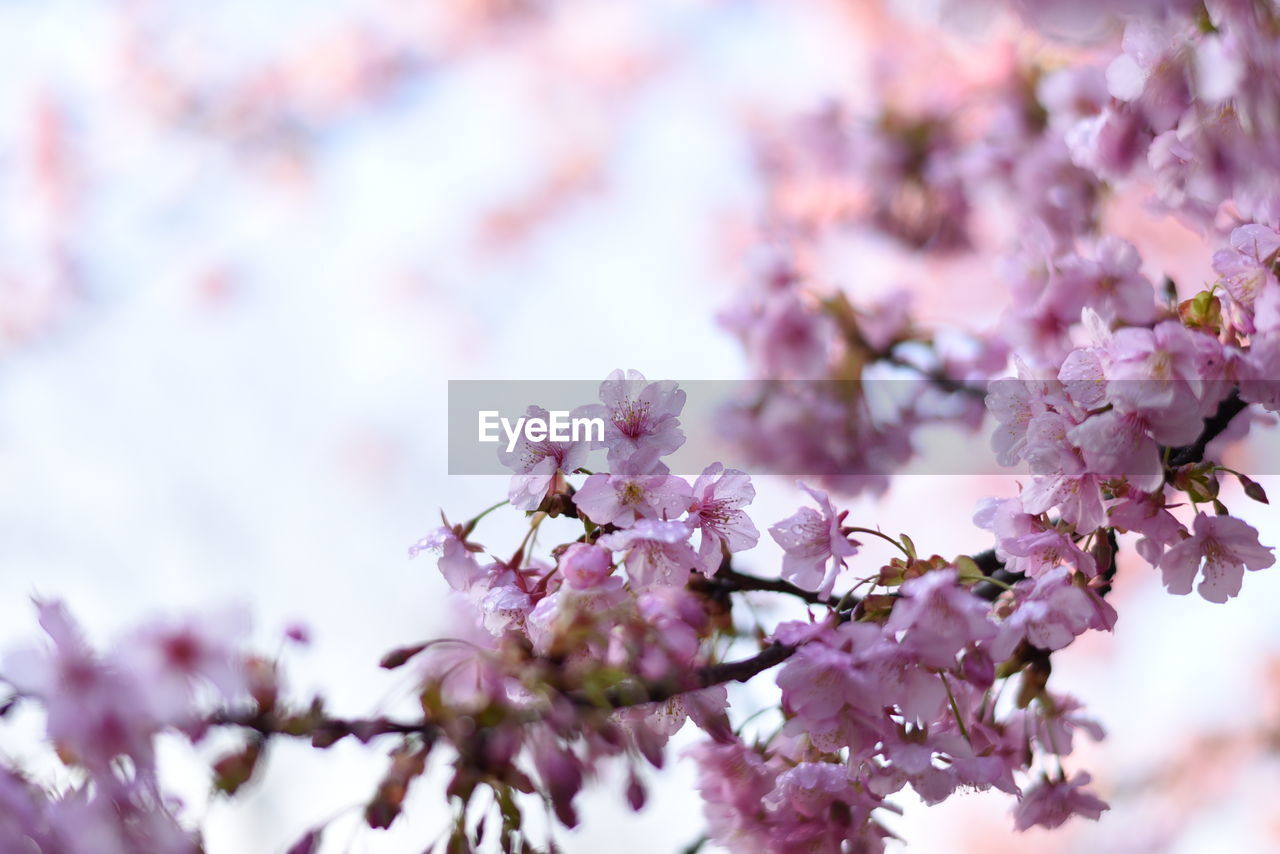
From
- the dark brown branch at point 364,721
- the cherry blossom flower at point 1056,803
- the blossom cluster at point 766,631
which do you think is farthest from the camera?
the cherry blossom flower at point 1056,803

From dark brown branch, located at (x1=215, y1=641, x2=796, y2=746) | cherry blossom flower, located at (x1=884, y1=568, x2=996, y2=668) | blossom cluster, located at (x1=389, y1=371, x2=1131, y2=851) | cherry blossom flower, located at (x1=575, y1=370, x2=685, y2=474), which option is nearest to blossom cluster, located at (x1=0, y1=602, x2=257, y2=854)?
dark brown branch, located at (x1=215, y1=641, x2=796, y2=746)

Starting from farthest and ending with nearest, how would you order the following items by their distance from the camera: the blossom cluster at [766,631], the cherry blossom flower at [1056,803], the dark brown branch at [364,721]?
the cherry blossom flower at [1056,803] → the blossom cluster at [766,631] → the dark brown branch at [364,721]

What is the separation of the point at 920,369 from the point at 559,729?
953 mm

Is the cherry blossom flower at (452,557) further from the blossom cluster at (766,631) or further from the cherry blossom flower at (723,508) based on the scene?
the cherry blossom flower at (723,508)

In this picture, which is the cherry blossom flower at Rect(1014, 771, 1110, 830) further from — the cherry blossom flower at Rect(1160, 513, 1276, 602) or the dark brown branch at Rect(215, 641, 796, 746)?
the dark brown branch at Rect(215, 641, 796, 746)

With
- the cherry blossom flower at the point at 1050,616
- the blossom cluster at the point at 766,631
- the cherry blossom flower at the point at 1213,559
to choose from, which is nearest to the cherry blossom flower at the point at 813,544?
the blossom cluster at the point at 766,631

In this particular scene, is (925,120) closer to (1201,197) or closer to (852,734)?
(1201,197)

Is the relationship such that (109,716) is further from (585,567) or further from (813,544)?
(813,544)

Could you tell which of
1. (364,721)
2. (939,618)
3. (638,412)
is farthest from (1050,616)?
(364,721)

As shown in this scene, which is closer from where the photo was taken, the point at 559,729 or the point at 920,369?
the point at 559,729

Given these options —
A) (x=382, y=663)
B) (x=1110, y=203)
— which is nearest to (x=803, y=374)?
(x=1110, y=203)

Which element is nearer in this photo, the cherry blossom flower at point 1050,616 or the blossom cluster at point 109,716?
the blossom cluster at point 109,716

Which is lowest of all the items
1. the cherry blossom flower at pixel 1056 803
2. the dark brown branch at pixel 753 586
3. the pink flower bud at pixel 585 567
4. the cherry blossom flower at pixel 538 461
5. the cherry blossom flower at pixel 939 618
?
the cherry blossom flower at pixel 1056 803

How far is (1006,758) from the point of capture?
72 cm
